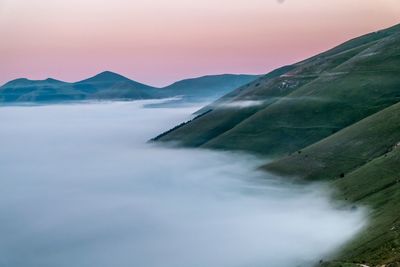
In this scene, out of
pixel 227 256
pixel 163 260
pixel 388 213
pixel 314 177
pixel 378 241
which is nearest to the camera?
pixel 378 241

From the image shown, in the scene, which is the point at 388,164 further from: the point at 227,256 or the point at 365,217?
the point at 227,256

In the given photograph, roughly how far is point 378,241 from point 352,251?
662cm

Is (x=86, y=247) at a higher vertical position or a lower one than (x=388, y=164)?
lower

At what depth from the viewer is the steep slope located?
87819 mm

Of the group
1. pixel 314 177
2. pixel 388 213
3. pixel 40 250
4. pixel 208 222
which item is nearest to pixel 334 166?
pixel 314 177

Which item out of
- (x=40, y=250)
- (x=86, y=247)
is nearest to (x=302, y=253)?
(x=86, y=247)

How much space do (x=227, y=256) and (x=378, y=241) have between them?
58823mm

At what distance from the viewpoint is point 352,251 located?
9519 centimetres

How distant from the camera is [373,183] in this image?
14225cm

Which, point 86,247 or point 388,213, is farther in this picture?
point 86,247

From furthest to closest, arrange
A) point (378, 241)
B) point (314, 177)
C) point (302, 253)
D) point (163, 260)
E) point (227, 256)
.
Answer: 1. point (314, 177)
2. point (163, 260)
3. point (227, 256)
4. point (302, 253)
5. point (378, 241)

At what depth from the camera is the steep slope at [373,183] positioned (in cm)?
8782

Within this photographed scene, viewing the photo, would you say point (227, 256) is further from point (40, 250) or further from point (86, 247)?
point (40, 250)

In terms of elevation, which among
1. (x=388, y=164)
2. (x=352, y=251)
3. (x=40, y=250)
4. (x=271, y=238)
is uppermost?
(x=388, y=164)
